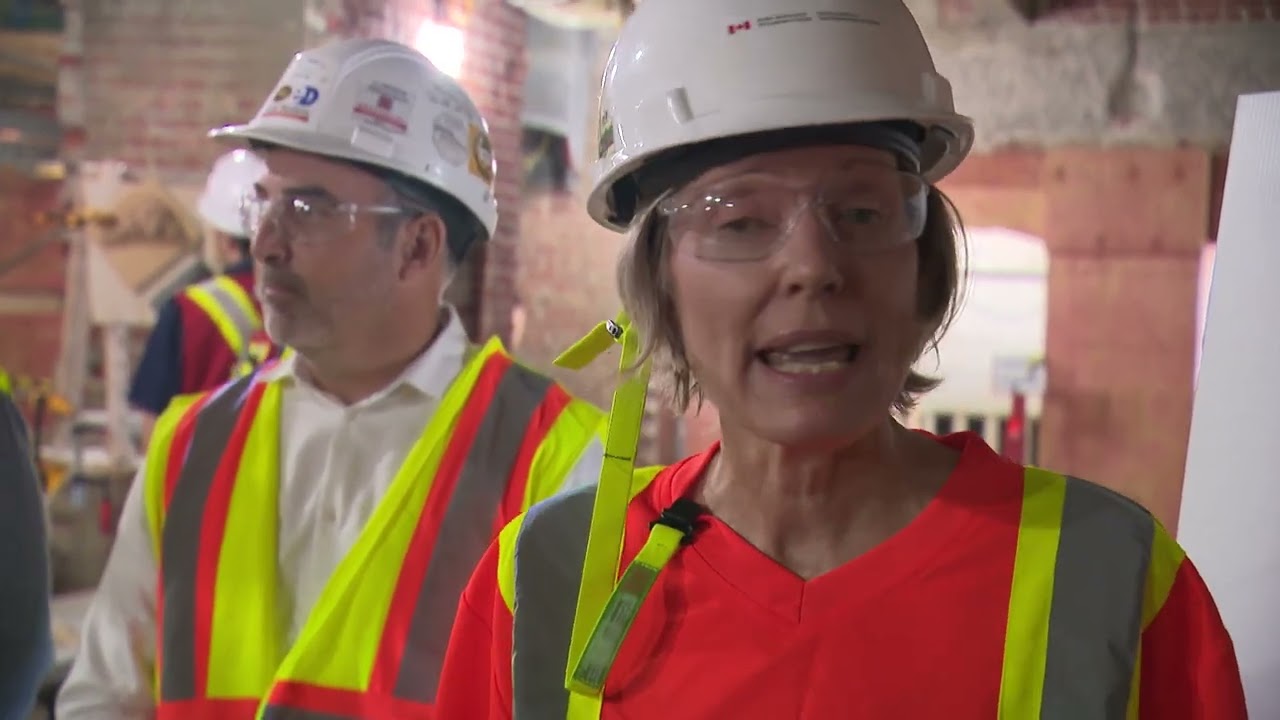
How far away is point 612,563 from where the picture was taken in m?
1.34

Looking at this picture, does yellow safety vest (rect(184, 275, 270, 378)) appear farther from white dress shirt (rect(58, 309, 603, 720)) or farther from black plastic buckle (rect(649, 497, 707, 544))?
black plastic buckle (rect(649, 497, 707, 544))

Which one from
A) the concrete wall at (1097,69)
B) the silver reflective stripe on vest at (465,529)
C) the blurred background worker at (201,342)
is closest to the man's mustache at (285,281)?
the silver reflective stripe on vest at (465,529)

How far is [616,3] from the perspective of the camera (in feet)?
14.8

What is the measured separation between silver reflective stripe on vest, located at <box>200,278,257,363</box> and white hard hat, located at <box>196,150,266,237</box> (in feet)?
1.74

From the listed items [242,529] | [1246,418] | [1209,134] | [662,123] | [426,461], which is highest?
[1209,134]

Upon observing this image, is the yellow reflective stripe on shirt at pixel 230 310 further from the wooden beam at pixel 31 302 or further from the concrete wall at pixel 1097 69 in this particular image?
the concrete wall at pixel 1097 69

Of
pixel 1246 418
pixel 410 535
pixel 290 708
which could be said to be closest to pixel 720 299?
pixel 1246 418

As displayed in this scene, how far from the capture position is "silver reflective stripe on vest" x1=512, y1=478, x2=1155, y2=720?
1123mm

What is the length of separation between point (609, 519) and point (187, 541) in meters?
1.02

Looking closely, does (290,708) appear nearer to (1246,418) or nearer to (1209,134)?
(1246,418)

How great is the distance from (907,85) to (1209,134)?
2.92 meters

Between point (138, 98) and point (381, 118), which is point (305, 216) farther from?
point (138, 98)

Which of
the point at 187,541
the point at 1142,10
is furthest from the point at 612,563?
the point at 1142,10

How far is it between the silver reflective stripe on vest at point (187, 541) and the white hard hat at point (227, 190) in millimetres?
2601
